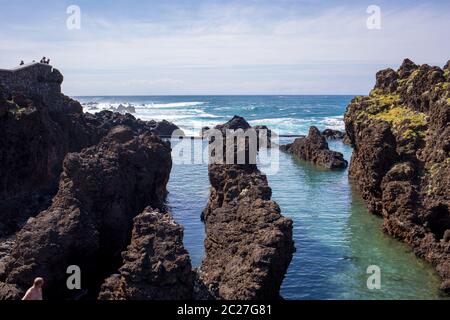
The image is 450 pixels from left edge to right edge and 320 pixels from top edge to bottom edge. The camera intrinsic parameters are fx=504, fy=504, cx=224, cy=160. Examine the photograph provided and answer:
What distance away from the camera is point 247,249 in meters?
18.8

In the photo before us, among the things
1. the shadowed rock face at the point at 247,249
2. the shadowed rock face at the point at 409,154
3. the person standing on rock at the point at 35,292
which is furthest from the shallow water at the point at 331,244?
the person standing on rock at the point at 35,292

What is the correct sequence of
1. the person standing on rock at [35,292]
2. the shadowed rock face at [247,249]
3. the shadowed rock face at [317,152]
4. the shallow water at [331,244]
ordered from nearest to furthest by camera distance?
the person standing on rock at [35,292] < the shadowed rock face at [247,249] < the shallow water at [331,244] < the shadowed rock face at [317,152]

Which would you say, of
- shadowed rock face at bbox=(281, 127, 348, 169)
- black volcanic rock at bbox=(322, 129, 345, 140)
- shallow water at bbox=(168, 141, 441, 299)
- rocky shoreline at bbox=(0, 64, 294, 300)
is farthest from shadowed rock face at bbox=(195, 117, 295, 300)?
black volcanic rock at bbox=(322, 129, 345, 140)

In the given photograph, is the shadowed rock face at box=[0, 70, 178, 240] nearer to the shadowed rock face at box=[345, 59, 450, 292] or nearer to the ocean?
the ocean

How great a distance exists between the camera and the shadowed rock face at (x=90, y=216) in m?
17.5

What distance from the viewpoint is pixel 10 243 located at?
23.6 m

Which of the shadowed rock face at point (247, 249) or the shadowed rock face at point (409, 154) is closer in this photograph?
the shadowed rock face at point (247, 249)

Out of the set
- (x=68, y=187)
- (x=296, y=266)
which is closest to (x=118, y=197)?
(x=68, y=187)

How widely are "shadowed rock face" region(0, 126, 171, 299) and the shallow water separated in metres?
3.96

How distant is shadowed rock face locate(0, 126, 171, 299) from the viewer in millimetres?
17531

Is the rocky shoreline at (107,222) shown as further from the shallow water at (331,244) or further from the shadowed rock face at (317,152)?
the shadowed rock face at (317,152)

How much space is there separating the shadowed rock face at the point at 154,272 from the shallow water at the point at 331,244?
684 centimetres
